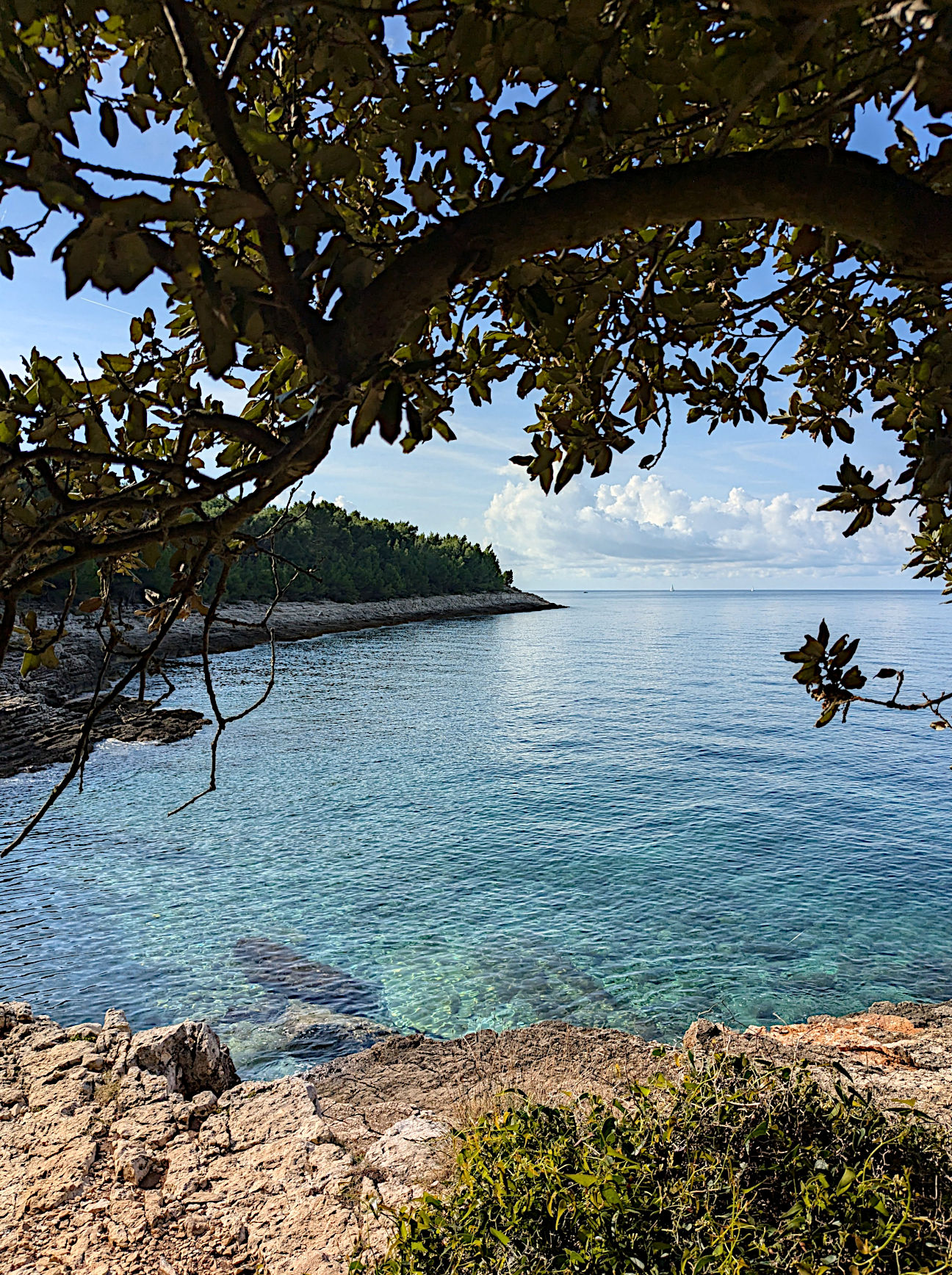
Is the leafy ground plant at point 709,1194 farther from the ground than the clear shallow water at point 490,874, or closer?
farther from the ground

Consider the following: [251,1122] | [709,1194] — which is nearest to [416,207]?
[709,1194]

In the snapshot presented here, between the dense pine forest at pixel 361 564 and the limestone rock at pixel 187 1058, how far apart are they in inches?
1845

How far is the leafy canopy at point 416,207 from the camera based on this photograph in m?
1.60

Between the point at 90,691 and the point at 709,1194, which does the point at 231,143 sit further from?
the point at 90,691

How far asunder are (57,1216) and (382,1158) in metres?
1.96

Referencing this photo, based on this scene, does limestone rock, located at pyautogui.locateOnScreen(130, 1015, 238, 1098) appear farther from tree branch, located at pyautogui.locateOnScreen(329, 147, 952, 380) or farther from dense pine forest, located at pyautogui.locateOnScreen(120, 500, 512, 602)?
dense pine forest, located at pyautogui.locateOnScreen(120, 500, 512, 602)

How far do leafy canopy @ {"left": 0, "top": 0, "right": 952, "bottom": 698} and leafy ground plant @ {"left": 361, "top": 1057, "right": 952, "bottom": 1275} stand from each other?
112 inches

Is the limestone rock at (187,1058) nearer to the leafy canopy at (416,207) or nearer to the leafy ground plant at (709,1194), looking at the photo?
the leafy ground plant at (709,1194)

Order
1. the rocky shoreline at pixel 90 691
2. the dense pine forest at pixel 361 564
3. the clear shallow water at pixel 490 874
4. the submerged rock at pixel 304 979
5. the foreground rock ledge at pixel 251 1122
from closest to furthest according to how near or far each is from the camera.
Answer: the foreground rock ledge at pixel 251 1122 → the rocky shoreline at pixel 90 691 → the submerged rock at pixel 304 979 → the clear shallow water at pixel 490 874 → the dense pine forest at pixel 361 564

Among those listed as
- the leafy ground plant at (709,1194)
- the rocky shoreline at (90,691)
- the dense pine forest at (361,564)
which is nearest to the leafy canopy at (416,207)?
the rocky shoreline at (90,691)

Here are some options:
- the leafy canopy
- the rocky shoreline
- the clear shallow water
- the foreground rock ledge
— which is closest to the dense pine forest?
the rocky shoreline

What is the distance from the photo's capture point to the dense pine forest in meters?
66.3

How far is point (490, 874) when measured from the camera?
15125mm

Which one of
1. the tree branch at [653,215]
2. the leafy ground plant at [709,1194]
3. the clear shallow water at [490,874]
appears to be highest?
the tree branch at [653,215]
